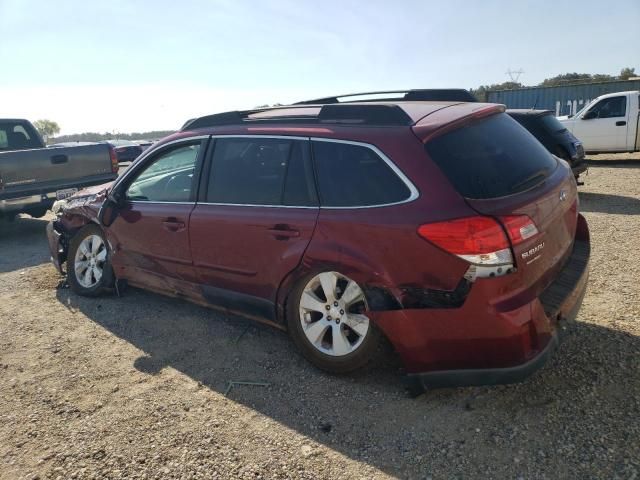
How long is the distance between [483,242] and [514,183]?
20.2 inches

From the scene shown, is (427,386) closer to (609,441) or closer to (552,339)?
(552,339)

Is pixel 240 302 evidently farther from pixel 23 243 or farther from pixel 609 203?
pixel 609 203

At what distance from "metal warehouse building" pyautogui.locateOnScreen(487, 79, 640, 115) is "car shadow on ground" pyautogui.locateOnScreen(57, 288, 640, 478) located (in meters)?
20.2

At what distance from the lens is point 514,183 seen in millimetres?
2887

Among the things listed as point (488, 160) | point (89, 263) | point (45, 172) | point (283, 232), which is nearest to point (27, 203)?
point (45, 172)

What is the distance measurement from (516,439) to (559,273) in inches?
40.3

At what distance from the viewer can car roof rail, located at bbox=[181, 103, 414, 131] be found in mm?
3101

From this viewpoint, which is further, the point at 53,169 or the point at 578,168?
the point at 578,168

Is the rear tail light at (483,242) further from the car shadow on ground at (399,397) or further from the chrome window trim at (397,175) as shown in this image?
the car shadow on ground at (399,397)

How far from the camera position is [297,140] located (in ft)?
11.1

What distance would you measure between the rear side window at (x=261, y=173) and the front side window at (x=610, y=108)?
12740 millimetres

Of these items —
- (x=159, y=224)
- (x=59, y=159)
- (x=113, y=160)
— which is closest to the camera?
(x=159, y=224)

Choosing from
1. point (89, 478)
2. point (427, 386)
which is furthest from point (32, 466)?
point (427, 386)

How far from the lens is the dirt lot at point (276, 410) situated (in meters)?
2.55
